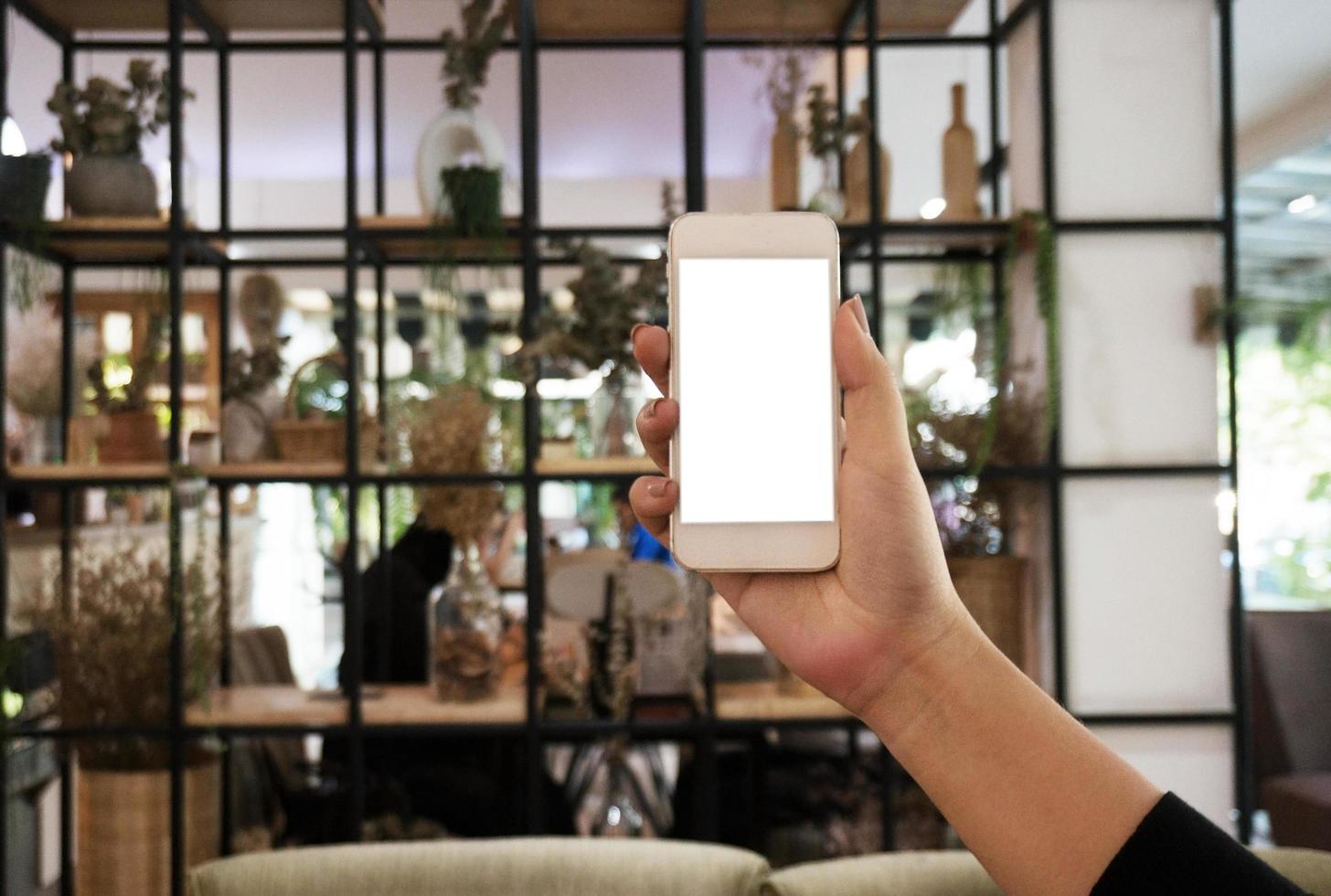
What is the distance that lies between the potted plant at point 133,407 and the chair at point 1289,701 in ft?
10.7

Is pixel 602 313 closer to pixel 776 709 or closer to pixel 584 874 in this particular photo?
pixel 776 709

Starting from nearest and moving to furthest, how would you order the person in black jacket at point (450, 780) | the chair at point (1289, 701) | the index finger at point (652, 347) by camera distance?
1. the index finger at point (652, 347)
2. the person in black jacket at point (450, 780)
3. the chair at point (1289, 701)

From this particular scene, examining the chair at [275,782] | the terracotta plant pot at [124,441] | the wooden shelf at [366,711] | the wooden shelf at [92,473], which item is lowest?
the chair at [275,782]

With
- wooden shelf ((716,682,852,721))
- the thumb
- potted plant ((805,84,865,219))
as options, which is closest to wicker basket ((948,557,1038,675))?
wooden shelf ((716,682,852,721))

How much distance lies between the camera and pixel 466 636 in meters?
2.27

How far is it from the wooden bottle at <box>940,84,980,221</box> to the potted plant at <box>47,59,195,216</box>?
5.61 ft

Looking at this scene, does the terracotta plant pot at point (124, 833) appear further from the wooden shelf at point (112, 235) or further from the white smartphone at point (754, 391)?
the white smartphone at point (754, 391)

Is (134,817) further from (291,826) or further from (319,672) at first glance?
(319,672)

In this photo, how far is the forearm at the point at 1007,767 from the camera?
→ 2.05 feet

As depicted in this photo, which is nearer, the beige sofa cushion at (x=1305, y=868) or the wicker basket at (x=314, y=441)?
the beige sofa cushion at (x=1305, y=868)

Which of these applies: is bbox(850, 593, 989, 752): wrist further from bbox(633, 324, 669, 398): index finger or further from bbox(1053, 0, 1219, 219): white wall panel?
bbox(1053, 0, 1219, 219): white wall panel

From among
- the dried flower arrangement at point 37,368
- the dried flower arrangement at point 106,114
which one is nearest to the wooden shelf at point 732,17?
the dried flower arrangement at point 106,114

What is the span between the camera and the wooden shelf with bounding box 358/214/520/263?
2.28 m

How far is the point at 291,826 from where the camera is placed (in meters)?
2.54
